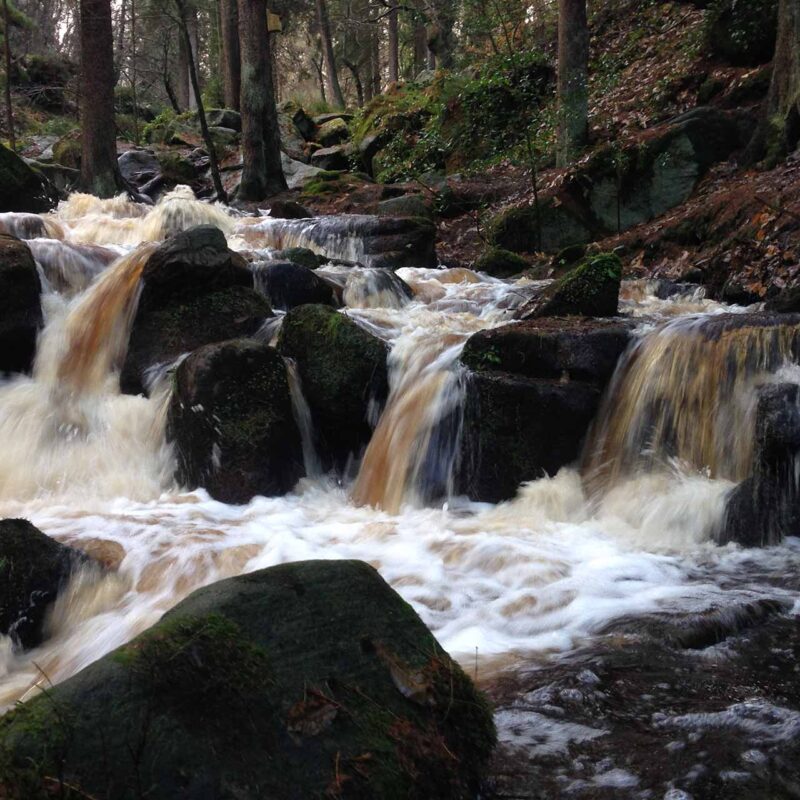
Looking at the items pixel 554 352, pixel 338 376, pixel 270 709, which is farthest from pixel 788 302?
pixel 270 709

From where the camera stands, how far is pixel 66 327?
29.8 ft

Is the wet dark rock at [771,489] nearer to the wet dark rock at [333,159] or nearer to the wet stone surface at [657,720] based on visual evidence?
the wet stone surface at [657,720]

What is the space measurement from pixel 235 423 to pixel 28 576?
2.71 meters

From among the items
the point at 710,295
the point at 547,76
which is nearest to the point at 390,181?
the point at 547,76

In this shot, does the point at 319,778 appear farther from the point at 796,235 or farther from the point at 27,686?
the point at 796,235

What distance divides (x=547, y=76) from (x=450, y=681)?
18.2 metres

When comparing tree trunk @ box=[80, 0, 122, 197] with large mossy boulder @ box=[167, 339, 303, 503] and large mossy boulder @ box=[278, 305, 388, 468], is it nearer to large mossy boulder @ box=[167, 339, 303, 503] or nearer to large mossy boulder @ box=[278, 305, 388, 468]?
large mossy boulder @ box=[278, 305, 388, 468]

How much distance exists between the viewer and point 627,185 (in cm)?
1300

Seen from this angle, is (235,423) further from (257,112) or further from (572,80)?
(257,112)

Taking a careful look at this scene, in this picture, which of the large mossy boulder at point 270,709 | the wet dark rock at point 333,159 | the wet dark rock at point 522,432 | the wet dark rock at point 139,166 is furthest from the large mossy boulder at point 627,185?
the large mossy boulder at point 270,709

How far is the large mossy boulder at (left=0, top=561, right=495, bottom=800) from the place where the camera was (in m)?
2.13

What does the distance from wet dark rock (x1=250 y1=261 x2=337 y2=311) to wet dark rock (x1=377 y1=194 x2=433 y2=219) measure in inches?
222

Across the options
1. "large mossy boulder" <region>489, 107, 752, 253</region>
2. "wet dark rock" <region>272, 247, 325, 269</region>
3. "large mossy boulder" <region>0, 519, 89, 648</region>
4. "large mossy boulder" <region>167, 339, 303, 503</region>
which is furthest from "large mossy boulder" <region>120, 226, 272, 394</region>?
"large mossy boulder" <region>489, 107, 752, 253</region>

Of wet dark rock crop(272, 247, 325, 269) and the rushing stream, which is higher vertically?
wet dark rock crop(272, 247, 325, 269)
